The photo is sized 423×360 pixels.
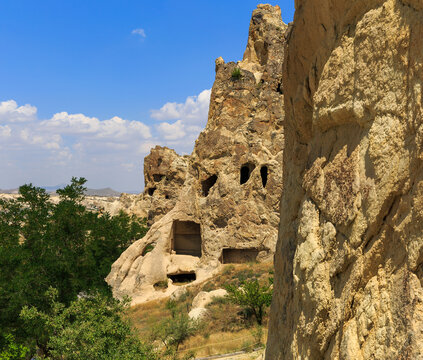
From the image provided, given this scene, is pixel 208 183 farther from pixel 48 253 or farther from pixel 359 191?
pixel 359 191

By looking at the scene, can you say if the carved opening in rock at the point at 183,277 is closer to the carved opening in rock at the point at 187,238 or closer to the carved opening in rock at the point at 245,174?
the carved opening in rock at the point at 187,238

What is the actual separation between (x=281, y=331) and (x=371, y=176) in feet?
9.24

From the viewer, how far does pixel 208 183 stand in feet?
89.4

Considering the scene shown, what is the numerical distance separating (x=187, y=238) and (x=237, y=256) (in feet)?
13.6

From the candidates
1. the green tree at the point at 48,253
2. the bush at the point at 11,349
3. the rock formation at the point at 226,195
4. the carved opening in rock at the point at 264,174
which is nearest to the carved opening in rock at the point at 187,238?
the rock formation at the point at 226,195

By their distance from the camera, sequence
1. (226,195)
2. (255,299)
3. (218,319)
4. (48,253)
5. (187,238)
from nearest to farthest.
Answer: (48,253)
(255,299)
(218,319)
(226,195)
(187,238)

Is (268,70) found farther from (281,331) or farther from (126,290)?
(281,331)

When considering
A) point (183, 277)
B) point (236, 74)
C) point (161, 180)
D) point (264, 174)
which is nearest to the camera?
point (264, 174)

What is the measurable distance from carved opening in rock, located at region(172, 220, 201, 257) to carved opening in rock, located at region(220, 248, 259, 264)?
2.50 meters

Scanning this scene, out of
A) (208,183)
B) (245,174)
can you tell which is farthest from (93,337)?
(245,174)

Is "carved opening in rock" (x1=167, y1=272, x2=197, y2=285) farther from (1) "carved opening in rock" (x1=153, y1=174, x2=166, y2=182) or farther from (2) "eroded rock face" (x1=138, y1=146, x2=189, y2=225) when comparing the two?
(1) "carved opening in rock" (x1=153, y1=174, x2=166, y2=182)

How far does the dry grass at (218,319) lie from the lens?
45.4ft

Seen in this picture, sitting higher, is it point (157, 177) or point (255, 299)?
point (157, 177)

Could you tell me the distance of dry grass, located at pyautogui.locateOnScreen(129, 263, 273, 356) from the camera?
1384cm
